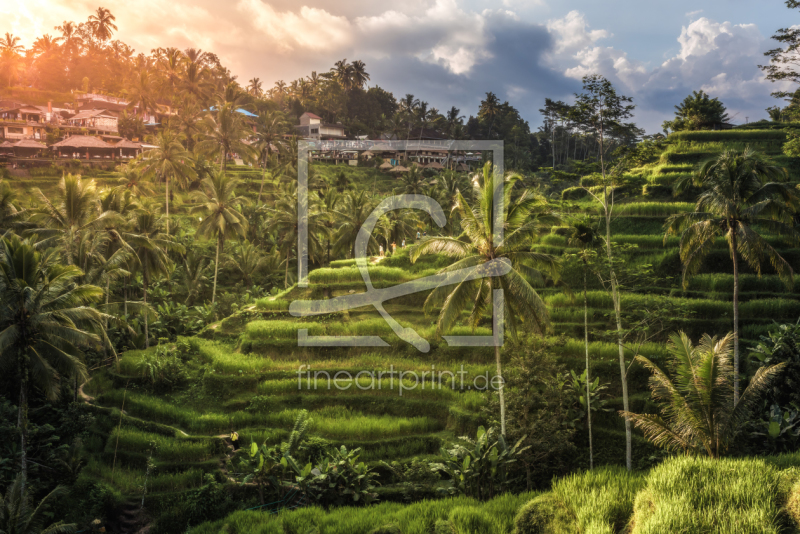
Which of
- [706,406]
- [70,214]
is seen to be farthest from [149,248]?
[706,406]

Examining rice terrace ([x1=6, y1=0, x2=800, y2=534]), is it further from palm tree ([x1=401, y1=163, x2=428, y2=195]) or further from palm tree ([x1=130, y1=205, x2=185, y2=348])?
palm tree ([x1=401, y1=163, x2=428, y2=195])

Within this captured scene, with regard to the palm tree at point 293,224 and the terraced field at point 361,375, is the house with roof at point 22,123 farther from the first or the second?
the terraced field at point 361,375

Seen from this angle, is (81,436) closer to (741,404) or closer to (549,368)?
(549,368)

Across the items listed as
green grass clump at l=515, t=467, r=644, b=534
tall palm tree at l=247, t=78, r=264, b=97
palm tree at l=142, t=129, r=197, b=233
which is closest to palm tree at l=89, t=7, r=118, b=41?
tall palm tree at l=247, t=78, r=264, b=97

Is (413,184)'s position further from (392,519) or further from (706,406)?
(706,406)

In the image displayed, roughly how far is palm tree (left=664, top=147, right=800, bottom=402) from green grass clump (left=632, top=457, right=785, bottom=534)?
7320 mm

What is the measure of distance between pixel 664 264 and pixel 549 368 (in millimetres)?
10285

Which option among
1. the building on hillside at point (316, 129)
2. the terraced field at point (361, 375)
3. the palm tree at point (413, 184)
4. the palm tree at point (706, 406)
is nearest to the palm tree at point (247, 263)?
the terraced field at point (361, 375)

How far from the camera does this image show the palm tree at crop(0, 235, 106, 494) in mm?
15102

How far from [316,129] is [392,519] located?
58.4 meters

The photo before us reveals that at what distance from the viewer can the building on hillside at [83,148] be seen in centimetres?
4516

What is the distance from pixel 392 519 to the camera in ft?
40.4

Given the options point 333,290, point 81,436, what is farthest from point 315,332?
point 81,436

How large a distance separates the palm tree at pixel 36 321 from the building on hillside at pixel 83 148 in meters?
35.0
